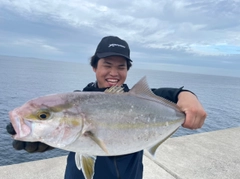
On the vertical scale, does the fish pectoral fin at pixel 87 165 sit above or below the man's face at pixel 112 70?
below

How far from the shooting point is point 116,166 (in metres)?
2.20

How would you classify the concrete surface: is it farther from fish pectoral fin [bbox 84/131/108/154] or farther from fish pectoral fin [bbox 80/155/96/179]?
fish pectoral fin [bbox 84/131/108/154]

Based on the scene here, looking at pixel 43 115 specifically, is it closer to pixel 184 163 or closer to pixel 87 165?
pixel 87 165

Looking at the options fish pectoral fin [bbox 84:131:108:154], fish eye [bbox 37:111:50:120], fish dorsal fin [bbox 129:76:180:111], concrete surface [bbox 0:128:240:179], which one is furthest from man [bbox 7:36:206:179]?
concrete surface [bbox 0:128:240:179]

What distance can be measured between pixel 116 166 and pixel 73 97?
958mm

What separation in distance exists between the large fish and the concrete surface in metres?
2.31

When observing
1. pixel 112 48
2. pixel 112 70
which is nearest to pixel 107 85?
pixel 112 70

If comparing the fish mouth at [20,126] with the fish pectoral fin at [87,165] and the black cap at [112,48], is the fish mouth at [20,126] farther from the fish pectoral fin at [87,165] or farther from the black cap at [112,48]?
the black cap at [112,48]

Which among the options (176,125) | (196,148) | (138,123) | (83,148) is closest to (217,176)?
(196,148)

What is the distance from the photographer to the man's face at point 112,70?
2.50 metres

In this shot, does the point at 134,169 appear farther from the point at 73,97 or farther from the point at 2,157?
the point at 2,157

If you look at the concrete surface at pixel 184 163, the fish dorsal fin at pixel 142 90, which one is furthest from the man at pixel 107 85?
the concrete surface at pixel 184 163

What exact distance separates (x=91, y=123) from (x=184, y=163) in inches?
133

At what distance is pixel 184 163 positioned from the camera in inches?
171
